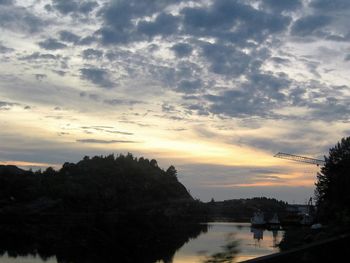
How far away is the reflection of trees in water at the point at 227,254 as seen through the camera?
8.74 meters

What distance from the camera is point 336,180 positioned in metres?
87.2

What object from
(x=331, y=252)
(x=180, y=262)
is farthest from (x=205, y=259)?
(x=180, y=262)

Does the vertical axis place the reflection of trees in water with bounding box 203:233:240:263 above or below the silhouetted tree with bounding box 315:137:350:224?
below

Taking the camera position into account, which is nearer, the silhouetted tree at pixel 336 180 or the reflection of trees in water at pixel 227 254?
the reflection of trees in water at pixel 227 254

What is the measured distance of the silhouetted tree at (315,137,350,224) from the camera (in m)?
80.8

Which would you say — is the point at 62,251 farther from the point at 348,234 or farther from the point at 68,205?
the point at 68,205

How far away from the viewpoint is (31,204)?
613 feet

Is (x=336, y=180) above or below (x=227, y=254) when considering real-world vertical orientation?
above

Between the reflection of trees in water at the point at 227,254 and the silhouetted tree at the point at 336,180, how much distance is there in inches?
2509

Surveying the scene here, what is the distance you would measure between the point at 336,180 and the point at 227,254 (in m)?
82.8

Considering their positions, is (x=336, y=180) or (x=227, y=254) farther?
(x=336, y=180)

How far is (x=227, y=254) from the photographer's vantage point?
8.80 meters

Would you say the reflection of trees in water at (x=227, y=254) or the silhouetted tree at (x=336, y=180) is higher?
the silhouetted tree at (x=336, y=180)

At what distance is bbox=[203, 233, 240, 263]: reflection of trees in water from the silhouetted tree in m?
63.7
